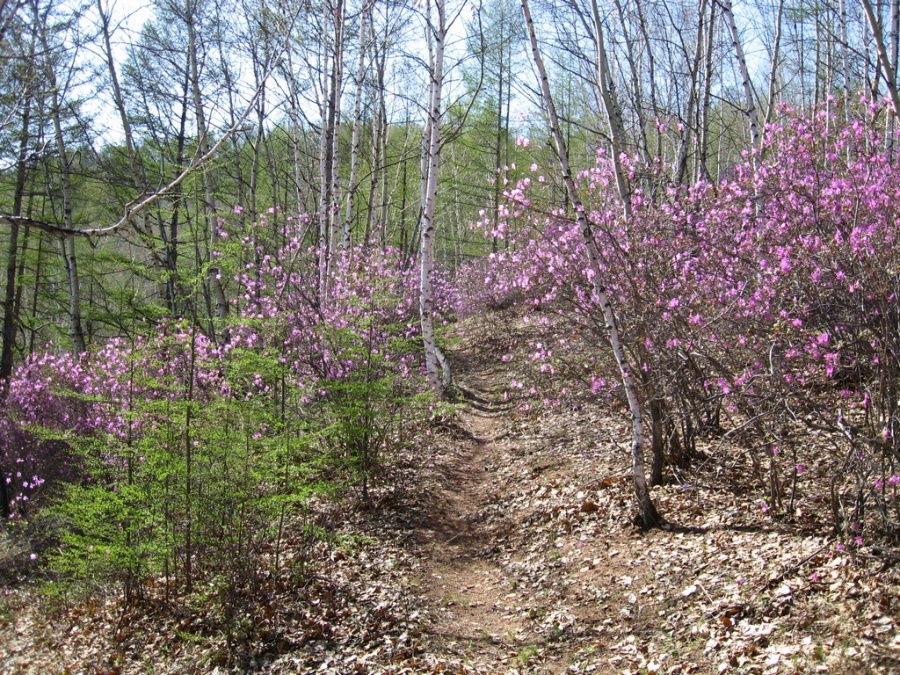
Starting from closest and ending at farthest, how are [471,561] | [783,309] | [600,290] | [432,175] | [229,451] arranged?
[783,309] < [600,290] < [229,451] < [471,561] < [432,175]

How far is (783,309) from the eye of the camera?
3855 mm

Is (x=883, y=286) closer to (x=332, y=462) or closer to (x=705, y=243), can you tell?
(x=705, y=243)

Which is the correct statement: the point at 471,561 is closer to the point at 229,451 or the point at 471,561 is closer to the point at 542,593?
the point at 542,593

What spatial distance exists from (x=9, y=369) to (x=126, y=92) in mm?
6587

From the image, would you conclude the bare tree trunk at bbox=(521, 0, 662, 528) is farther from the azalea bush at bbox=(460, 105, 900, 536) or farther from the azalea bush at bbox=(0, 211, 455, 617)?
the azalea bush at bbox=(0, 211, 455, 617)

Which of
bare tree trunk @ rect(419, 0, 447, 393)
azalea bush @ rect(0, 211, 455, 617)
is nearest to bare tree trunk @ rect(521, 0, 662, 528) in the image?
azalea bush @ rect(0, 211, 455, 617)

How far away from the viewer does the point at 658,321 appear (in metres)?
5.01

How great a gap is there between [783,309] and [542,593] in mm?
2744

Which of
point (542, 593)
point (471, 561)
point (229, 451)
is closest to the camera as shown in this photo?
point (542, 593)

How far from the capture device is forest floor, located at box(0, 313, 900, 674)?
3.45 m

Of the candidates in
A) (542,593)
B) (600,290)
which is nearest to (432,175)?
(600,290)

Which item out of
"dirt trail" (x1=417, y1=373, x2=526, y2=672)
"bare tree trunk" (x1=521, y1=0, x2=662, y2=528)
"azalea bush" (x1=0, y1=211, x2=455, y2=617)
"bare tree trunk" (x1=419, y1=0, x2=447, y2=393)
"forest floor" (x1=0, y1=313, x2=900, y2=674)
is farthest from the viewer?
"bare tree trunk" (x1=419, y1=0, x2=447, y2=393)

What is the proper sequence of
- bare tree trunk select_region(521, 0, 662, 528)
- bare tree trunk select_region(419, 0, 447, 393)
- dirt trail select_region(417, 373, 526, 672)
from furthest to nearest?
bare tree trunk select_region(419, 0, 447, 393) → bare tree trunk select_region(521, 0, 662, 528) → dirt trail select_region(417, 373, 526, 672)

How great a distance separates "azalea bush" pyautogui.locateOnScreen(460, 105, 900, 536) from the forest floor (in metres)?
0.41
